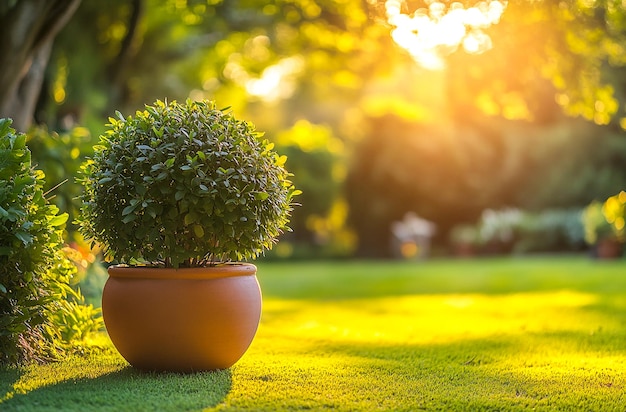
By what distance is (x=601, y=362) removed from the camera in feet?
21.7

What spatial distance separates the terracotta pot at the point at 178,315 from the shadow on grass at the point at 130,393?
0.43 feet

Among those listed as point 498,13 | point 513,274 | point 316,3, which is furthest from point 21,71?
point 513,274

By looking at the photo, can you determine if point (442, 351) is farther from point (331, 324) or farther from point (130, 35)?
point (130, 35)

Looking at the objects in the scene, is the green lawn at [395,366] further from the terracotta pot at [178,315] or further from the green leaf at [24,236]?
the green leaf at [24,236]

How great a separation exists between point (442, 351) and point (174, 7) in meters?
9.37

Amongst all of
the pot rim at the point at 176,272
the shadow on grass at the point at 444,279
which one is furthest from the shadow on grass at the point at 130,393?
the shadow on grass at the point at 444,279

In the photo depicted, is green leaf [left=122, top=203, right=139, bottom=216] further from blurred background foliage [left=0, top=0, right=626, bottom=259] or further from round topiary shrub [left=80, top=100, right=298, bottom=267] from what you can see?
blurred background foliage [left=0, top=0, right=626, bottom=259]

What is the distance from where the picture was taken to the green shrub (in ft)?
18.4

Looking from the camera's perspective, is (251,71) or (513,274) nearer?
(513,274)

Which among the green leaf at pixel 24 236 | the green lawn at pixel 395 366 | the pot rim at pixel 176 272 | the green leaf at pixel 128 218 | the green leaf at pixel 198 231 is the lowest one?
the green lawn at pixel 395 366

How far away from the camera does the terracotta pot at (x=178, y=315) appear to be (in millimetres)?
5453

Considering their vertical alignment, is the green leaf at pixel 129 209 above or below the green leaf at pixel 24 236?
above

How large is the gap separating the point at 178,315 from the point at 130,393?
25.3 inches

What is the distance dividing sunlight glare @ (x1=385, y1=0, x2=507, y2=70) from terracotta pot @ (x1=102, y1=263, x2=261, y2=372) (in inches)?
251
